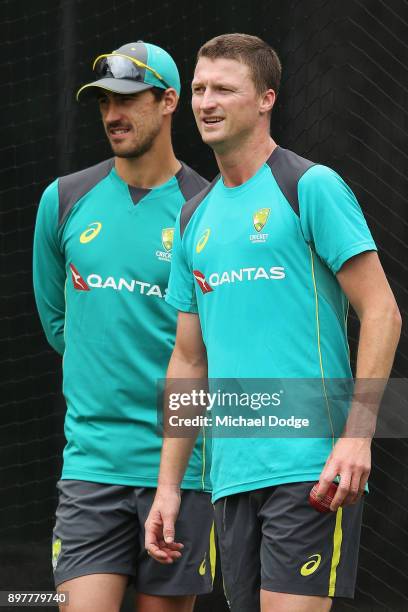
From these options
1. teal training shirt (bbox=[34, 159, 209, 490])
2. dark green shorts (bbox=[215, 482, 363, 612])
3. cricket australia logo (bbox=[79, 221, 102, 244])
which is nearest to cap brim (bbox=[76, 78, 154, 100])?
teal training shirt (bbox=[34, 159, 209, 490])

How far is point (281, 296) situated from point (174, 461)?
584 mm

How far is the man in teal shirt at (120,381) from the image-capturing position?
158 inches

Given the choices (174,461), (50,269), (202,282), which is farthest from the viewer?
(50,269)

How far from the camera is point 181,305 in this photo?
146 inches

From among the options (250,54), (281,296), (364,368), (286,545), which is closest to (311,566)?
(286,545)

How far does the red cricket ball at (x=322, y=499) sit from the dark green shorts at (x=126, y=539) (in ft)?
2.93

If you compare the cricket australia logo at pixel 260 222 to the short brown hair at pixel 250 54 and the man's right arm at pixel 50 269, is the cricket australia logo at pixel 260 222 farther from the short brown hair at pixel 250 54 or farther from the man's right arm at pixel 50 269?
the man's right arm at pixel 50 269

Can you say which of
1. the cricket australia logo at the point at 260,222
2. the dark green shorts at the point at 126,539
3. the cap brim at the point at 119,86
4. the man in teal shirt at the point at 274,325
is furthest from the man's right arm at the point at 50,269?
the cricket australia logo at the point at 260,222

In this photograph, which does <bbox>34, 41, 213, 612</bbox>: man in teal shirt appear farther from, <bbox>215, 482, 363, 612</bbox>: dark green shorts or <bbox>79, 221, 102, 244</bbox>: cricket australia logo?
<bbox>215, 482, 363, 612</bbox>: dark green shorts

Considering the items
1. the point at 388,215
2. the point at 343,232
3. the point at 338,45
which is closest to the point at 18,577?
the point at 388,215

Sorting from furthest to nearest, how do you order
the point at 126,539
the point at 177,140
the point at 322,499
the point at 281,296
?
the point at 177,140 < the point at 126,539 < the point at 281,296 < the point at 322,499

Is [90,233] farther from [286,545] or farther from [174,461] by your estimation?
[286,545]

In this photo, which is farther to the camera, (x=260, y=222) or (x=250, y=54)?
(x=250, y=54)

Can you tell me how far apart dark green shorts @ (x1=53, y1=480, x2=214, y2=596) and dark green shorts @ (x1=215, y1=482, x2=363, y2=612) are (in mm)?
608
